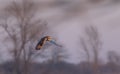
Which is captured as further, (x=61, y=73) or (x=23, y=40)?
(x=61, y=73)

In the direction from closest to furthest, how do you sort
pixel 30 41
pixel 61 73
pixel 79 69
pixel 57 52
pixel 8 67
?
pixel 30 41
pixel 8 67
pixel 57 52
pixel 61 73
pixel 79 69

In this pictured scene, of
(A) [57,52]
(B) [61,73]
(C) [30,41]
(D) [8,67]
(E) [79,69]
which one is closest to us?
(C) [30,41]

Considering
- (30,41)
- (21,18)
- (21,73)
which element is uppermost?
(21,18)

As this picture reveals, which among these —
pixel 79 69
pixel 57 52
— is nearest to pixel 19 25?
pixel 57 52

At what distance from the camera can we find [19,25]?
2642cm

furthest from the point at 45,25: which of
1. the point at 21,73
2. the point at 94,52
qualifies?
the point at 94,52

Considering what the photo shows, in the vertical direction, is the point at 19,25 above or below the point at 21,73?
above

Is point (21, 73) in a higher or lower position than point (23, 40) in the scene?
lower

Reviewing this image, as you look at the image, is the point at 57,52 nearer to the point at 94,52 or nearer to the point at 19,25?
the point at 94,52

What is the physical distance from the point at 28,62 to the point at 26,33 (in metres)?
2.23

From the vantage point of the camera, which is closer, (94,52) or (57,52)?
(57,52)

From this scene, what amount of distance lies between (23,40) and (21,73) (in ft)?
8.89

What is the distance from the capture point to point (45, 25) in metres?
26.5

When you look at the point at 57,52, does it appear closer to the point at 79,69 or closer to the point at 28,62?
the point at 28,62
